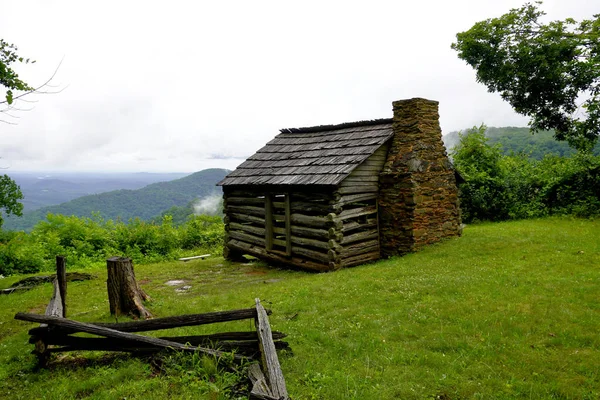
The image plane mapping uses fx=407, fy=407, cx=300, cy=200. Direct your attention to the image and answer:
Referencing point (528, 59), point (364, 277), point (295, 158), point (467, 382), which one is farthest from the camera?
point (528, 59)

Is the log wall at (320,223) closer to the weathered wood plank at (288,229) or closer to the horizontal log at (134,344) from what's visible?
the weathered wood plank at (288,229)

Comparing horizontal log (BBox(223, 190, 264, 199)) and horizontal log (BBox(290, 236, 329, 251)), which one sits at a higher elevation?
horizontal log (BBox(223, 190, 264, 199))

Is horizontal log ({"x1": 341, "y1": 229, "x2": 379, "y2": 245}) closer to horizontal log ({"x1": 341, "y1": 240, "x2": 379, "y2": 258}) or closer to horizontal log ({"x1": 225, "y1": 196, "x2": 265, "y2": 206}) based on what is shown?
horizontal log ({"x1": 341, "y1": 240, "x2": 379, "y2": 258})

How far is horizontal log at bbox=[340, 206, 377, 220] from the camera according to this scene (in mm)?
13023

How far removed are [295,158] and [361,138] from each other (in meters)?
2.61

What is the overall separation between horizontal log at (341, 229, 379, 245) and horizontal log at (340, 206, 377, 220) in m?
0.62

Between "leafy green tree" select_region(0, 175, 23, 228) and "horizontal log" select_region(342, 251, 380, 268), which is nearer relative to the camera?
"leafy green tree" select_region(0, 175, 23, 228)

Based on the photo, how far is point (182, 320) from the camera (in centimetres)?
594

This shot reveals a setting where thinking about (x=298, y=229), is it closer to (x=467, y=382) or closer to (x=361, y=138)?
(x=361, y=138)

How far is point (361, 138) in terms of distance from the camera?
14.4 meters

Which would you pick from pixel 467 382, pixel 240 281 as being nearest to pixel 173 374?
pixel 467 382

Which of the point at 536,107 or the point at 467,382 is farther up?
the point at 536,107

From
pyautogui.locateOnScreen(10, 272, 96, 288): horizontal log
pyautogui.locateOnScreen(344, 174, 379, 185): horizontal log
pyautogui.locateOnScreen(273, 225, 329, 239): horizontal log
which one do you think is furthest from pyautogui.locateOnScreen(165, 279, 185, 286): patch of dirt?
pyautogui.locateOnScreen(344, 174, 379, 185): horizontal log

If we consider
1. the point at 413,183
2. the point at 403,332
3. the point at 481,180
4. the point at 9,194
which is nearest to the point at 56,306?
the point at 9,194
